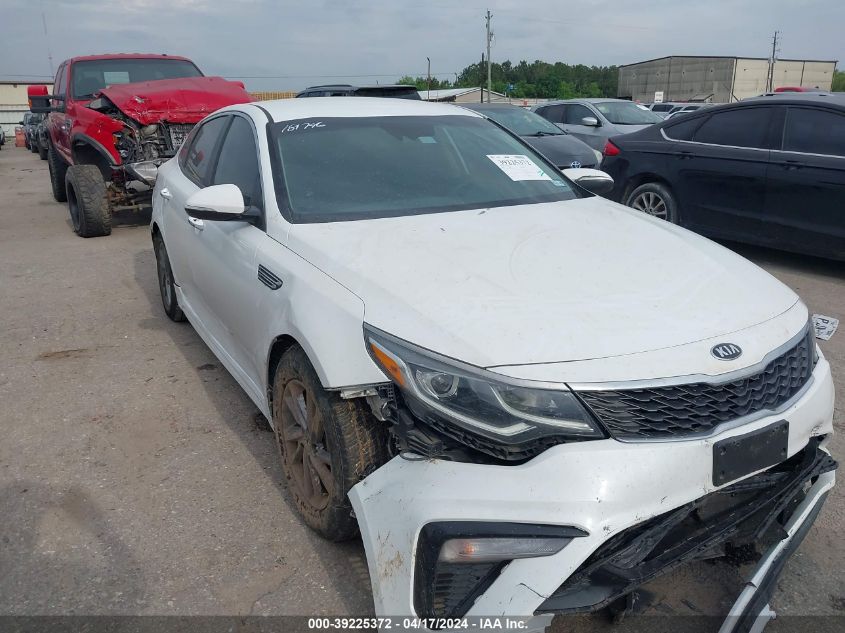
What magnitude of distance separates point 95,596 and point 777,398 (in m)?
2.27

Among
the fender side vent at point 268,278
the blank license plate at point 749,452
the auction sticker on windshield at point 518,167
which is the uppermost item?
the auction sticker on windshield at point 518,167

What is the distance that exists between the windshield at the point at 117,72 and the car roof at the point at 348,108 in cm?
613

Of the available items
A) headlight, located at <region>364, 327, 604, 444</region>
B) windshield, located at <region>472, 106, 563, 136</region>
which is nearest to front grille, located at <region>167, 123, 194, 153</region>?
windshield, located at <region>472, 106, 563, 136</region>

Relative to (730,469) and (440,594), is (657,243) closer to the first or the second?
(730,469)

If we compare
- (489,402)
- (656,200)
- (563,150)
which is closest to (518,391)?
(489,402)

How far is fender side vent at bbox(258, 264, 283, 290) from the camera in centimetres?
274

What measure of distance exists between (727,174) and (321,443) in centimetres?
532

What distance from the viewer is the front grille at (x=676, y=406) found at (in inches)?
75.2

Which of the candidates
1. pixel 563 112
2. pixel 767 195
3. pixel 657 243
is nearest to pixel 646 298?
pixel 657 243

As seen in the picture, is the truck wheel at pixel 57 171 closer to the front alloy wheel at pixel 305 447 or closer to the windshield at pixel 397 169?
the windshield at pixel 397 169

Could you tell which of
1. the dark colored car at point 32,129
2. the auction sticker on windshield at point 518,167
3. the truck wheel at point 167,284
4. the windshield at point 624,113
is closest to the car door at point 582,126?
the windshield at point 624,113

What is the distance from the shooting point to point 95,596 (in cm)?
247

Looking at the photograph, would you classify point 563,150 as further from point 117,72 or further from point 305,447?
point 305,447

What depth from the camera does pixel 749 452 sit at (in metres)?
2.00
